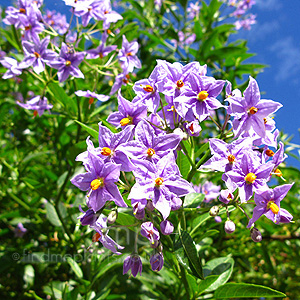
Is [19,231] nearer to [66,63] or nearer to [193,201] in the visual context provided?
[66,63]

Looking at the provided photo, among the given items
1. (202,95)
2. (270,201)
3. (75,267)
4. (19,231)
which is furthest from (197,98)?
(19,231)

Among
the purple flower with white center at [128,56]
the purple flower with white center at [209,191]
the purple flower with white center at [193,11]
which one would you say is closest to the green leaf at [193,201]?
the purple flower with white center at [209,191]

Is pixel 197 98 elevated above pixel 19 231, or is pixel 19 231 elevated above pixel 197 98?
pixel 197 98

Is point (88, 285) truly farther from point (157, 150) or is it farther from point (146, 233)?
point (157, 150)

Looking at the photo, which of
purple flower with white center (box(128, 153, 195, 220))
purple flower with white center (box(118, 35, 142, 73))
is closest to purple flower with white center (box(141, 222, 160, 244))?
purple flower with white center (box(128, 153, 195, 220))

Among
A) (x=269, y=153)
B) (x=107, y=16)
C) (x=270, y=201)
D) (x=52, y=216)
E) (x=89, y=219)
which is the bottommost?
(x=52, y=216)

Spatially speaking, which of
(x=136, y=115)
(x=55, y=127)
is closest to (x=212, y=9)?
(x=55, y=127)

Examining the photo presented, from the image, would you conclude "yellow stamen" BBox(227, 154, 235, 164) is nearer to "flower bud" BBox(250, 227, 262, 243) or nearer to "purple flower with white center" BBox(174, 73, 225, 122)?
"purple flower with white center" BBox(174, 73, 225, 122)

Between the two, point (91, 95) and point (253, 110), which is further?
point (91, 95)
